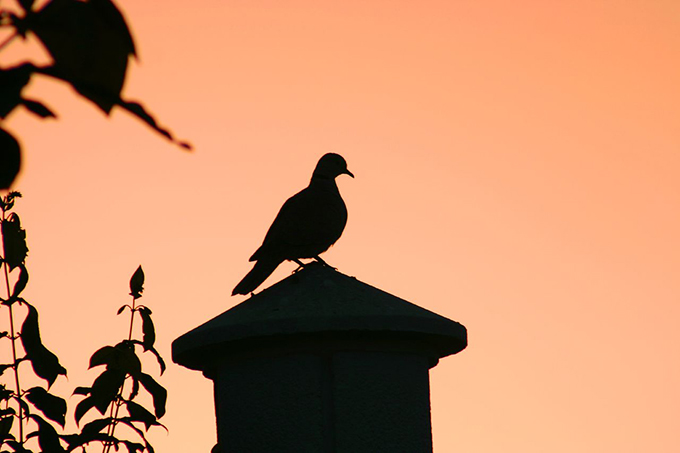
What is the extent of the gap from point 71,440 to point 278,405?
3.01 ft

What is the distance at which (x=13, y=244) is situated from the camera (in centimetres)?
445

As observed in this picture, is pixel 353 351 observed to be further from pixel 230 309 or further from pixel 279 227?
pixel 279 227

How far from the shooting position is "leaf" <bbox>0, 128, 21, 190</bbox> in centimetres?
88

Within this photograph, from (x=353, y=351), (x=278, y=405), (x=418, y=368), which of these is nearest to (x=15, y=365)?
(x=278, y=405)

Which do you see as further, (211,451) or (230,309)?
(211,451)

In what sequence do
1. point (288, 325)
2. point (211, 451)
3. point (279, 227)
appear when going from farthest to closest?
point (279, 227) → point (211, 451) → point (288, 325)

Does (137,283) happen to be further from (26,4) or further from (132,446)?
(26,4)

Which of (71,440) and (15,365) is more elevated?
(15,365)

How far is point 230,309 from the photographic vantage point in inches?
177

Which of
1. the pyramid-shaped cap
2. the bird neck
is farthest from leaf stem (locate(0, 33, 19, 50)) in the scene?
the bird neck

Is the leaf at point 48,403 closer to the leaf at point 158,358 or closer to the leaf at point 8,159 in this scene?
the leaf at point 158,358

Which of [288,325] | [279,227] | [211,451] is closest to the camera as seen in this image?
[288,325]

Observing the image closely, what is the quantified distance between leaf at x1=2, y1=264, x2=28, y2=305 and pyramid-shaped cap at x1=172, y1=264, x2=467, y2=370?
762mm

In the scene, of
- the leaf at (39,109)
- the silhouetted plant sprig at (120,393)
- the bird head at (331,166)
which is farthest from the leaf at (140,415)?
the leaf at (39,109)
